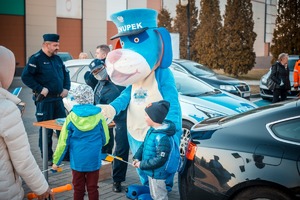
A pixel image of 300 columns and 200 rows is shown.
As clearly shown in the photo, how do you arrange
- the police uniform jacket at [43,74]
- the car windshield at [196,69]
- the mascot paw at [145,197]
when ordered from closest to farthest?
1. the mascot paw at [145,197]
2. the police uniform jacket at [43,74]
3. the car windshield at [196,69]

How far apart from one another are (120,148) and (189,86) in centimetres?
290

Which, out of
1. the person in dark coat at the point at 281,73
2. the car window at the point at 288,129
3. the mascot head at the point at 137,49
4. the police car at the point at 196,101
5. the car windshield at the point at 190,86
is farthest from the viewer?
the person in dark coat at the point at 281,73

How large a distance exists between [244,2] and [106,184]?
917 inches

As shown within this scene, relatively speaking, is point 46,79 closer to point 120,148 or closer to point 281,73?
point 120,148

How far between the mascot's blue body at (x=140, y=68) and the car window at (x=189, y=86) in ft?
9.21

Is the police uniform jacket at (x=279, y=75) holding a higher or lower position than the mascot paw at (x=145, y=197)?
higher

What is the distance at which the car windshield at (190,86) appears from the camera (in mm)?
7559

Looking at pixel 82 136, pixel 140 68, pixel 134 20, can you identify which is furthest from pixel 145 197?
pixel 134 20

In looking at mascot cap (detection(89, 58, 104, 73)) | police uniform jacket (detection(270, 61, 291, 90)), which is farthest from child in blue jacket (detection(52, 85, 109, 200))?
police uniform jacket (detection(270, 61, 291, 90))

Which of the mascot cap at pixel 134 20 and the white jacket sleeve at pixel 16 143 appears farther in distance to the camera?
the mascot cap at pixel 134 20

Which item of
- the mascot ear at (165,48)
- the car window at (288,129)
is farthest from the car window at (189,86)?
the car window at (288,129)

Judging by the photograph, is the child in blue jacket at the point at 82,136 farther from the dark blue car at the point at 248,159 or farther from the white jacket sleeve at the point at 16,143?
the white jacket sleeve at the point at 16,143

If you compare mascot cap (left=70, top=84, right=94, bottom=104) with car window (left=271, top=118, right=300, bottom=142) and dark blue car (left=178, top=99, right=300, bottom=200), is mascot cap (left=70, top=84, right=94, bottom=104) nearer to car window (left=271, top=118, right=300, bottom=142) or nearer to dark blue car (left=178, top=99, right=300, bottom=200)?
dark blue car (left=178, top=99, right=300, bottom=200)

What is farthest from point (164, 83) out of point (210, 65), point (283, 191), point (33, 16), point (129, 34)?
point (33, 16)
